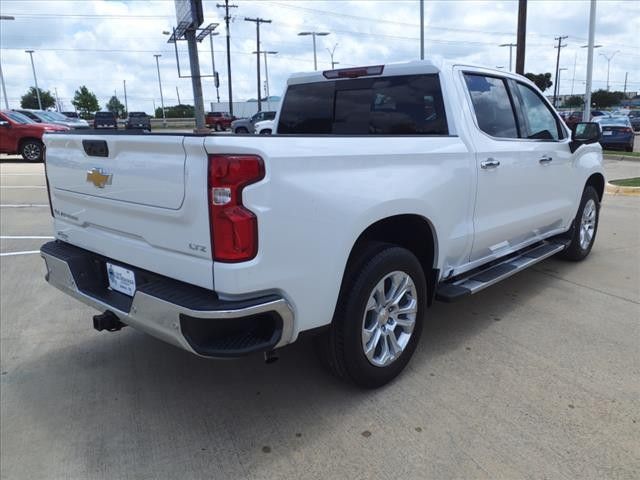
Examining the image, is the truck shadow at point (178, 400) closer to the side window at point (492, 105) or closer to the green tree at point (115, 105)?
the side window at point (492, 105)

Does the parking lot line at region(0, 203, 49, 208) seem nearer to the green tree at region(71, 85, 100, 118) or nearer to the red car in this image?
the red car

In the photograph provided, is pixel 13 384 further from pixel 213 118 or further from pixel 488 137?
pixel 213 118

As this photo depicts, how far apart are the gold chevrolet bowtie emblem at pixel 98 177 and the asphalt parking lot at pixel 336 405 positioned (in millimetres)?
1295

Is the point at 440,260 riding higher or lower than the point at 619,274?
higher

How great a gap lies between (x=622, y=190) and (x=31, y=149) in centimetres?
1655

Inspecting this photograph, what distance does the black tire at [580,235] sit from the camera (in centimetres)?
555

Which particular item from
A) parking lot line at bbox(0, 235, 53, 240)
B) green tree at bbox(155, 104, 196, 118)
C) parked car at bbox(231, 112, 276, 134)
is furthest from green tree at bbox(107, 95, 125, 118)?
parking lot line at bbox(0, 235, 53, 240)

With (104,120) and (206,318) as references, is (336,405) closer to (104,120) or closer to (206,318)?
(206,318)

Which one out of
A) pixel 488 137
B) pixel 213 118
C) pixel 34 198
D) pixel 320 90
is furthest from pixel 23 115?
pixel 213 118

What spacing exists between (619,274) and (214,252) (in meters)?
4.60

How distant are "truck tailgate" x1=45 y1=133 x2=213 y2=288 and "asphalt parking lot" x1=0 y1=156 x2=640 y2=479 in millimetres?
916

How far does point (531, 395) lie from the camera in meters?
3.13

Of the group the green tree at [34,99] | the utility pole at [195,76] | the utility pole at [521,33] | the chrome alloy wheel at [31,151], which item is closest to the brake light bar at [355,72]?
the utility pole at [521,33]

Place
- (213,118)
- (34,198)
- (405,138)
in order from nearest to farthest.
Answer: (405,138)
(34,198)
(213,118)
